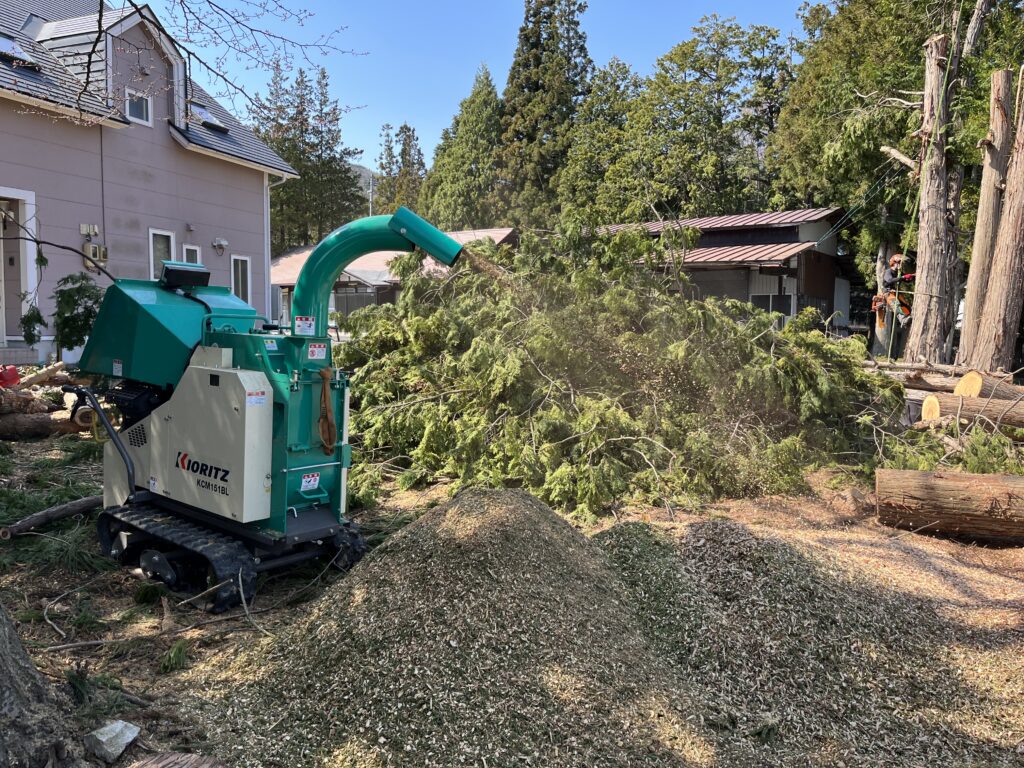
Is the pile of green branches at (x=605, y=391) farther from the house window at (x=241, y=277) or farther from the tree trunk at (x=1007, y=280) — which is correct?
the house window at (x=241, y=277)

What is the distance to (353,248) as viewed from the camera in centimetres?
459

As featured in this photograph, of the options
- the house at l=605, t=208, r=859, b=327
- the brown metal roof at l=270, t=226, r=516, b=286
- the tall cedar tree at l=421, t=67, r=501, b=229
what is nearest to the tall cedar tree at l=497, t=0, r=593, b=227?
the tall cedar tree at l=421, t=67, r=501, b=229

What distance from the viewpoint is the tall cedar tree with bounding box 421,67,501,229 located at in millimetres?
39125

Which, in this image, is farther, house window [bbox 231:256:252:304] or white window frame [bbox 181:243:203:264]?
house window [bbox 231:256:252:304]

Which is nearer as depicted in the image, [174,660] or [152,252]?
[174,660]

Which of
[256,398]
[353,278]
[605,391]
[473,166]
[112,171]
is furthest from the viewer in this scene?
[473,166]

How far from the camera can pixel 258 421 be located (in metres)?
4.24

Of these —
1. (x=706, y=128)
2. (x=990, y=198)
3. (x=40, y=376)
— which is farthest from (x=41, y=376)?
(x=706, y=128)

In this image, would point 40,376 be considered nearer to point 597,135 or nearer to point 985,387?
point 985,387

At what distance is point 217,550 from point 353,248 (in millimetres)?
1898

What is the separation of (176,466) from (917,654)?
4.19 metres

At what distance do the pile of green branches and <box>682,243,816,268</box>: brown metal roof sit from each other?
445 inches

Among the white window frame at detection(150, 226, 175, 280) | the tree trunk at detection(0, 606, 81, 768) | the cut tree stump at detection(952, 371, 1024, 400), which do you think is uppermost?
the white window frame at detection(150, 226, 175, 280)

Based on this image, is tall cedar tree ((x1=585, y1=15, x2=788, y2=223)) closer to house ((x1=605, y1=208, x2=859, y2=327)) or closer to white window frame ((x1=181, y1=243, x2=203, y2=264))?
house ((x1=605, y1=208, x2=859, y2=327))
